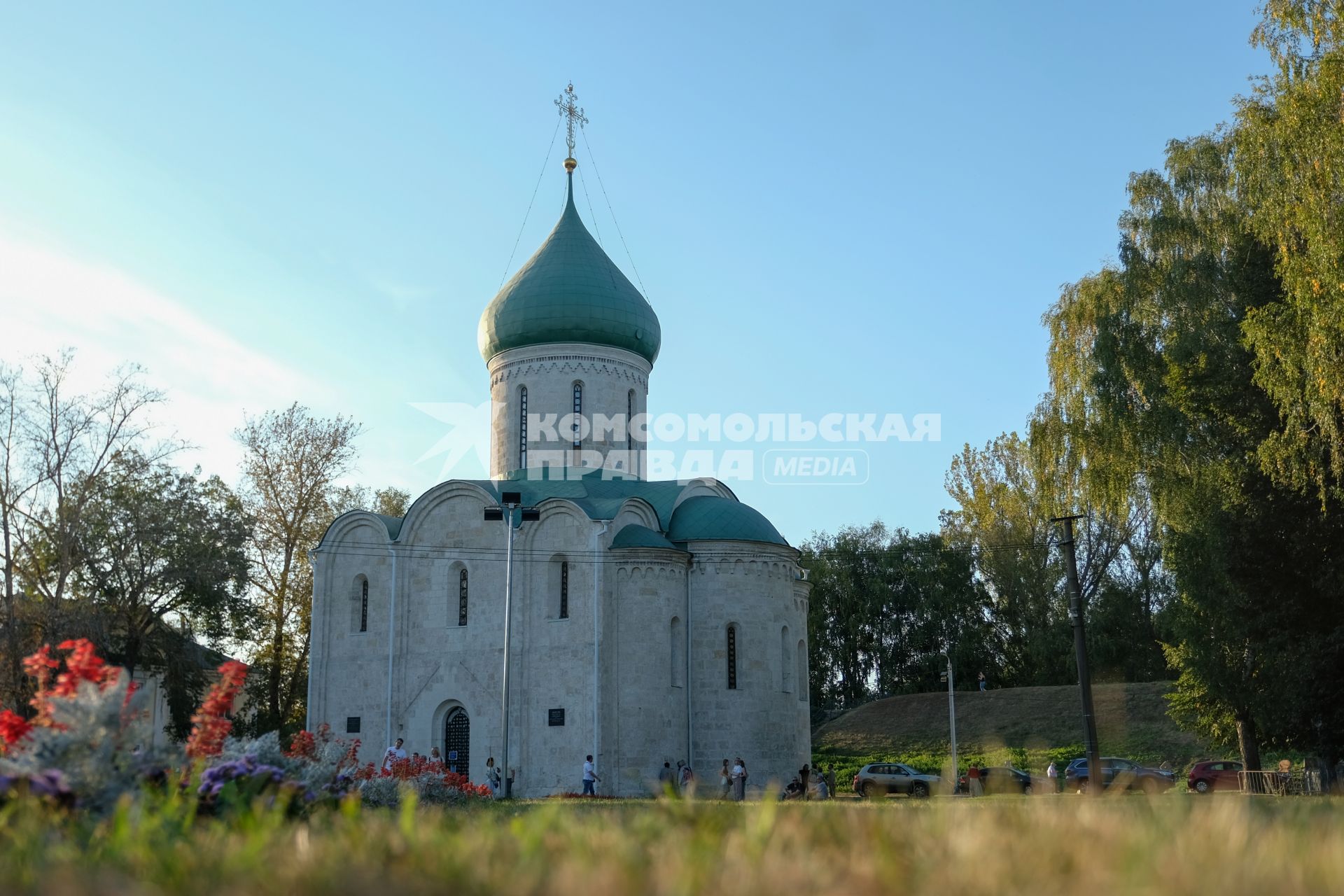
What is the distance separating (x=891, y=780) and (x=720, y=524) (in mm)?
7464

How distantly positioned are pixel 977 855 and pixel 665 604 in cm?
2007

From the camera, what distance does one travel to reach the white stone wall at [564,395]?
2706 centimetres

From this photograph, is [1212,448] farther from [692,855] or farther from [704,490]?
[692,855]

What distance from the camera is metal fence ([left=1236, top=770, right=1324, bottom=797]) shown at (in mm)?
18938

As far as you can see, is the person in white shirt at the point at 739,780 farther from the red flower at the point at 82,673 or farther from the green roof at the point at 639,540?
the red flower at the point at 82,673

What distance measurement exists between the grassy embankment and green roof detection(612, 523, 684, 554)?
11.5 m

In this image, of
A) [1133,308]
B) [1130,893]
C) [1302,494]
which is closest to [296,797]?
[1130,893]

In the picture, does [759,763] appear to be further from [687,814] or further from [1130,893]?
[1130,893]

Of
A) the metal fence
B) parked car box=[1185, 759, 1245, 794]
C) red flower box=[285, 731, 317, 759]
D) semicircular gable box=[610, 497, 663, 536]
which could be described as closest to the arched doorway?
semicircular gable box=[610, 497, 663, 536]

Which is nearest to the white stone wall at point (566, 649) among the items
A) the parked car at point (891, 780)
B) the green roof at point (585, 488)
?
the green roof at point (585, 488)

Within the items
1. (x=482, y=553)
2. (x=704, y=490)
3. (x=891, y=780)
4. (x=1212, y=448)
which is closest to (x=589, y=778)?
(x=482, y=553)

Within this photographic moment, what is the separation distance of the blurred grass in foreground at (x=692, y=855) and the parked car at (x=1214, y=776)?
23.3 metres

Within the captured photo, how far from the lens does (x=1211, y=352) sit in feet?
65.7

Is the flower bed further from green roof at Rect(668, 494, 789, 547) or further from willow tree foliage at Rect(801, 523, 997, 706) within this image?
willow tree foliage at Rect(801, 523, 997, 706)
